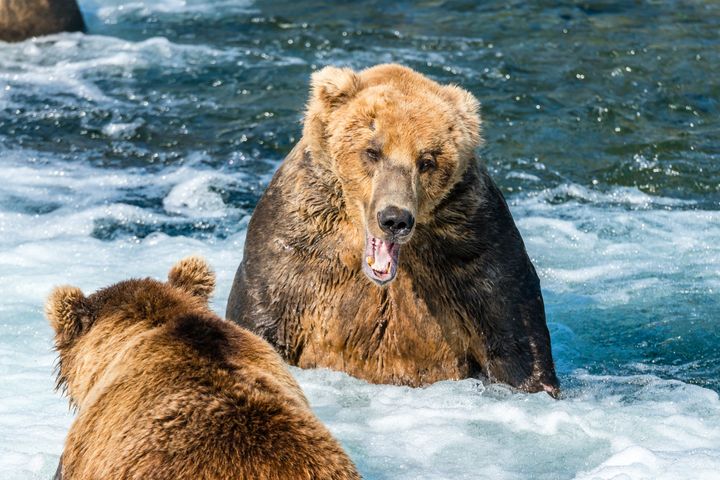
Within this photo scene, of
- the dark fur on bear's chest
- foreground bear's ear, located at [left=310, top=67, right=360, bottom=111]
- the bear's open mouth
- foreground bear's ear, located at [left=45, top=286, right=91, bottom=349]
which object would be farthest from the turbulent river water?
foreground bear's ear, located at [left=310, top=67, right=360, bottom=111]

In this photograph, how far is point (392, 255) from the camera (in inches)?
256

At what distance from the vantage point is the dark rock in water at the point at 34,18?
15.0m

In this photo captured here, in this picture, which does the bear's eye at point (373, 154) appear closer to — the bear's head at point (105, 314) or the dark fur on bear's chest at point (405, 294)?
the dark fur on bear's chest at point (405, 294)

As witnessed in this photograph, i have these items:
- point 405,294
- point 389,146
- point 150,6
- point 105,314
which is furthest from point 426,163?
point 150,6

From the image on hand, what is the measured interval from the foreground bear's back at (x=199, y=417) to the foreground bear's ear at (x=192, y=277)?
468 millimetres

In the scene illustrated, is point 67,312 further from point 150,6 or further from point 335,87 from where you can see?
point 150,6

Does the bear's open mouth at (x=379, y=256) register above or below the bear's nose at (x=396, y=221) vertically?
below

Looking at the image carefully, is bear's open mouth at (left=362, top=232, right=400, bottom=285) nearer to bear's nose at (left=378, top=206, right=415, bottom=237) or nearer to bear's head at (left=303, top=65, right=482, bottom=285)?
bear's head at (left=303, top=65, right=482, bottom=285)

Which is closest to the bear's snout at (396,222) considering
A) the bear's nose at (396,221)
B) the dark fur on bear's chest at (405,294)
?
the bear's nose at (396,221)

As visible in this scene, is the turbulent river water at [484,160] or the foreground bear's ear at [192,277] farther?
the turbulent river water at [484,160]

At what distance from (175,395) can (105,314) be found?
85cm

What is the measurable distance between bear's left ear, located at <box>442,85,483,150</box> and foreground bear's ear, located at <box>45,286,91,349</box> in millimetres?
2297

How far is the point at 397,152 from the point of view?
643cm

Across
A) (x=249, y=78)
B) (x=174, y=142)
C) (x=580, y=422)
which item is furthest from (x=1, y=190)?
(x=580, y=422)
